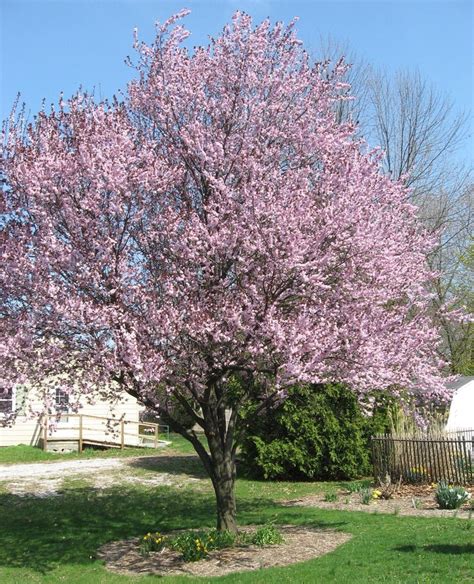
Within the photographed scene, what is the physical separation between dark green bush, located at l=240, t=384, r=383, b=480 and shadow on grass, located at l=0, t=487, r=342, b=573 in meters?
2.41

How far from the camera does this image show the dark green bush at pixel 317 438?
1698 cm

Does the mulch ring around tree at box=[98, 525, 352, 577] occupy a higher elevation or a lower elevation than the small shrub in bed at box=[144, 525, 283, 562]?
lower

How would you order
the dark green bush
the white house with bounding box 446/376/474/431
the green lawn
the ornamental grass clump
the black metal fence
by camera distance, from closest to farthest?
the green lawn
the ornamental grass clump
the black metal fence
the dark green bush
the white house with bounding box 446/376/474/431

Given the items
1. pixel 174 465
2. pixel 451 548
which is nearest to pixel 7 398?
pixel 174 465

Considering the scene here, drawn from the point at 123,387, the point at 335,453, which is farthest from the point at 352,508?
the point at 123,387

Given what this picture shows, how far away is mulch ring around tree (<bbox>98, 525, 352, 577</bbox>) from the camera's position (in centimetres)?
901

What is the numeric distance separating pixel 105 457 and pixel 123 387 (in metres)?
14.5

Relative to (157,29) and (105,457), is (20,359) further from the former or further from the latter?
(105,457)

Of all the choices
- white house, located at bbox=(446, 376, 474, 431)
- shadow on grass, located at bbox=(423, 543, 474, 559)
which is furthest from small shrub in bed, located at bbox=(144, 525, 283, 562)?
white house, located at bbox=(446, 376, 474, 431)

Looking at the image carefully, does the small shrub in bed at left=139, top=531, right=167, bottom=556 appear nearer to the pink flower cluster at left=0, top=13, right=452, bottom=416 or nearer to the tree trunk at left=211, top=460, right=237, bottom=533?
the tree trunk at left=211, top=460, right=237, bottom=533

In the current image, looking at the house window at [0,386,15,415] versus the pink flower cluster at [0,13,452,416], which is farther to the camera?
the house window at [0,386,15,415]

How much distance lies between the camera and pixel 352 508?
12883 mm

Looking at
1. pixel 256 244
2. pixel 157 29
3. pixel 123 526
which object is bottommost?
pixel 123 526

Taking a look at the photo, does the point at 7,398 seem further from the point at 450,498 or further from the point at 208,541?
the point at 450,498
